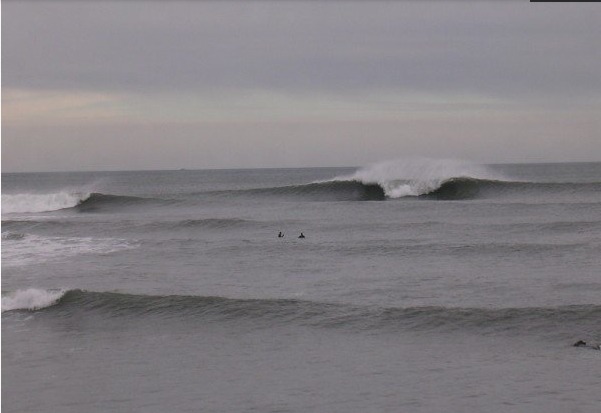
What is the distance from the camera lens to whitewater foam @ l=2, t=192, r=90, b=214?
38.7m

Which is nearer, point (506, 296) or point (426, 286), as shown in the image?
point (506, 296)

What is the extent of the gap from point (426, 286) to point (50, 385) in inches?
304

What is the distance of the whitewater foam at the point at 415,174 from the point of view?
125ft

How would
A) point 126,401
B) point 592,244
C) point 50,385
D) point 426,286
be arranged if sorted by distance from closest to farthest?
point 126,401 < point 50,385 < point 426,286 < point 592,244

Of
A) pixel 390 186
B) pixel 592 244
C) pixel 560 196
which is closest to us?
pixel 592 244

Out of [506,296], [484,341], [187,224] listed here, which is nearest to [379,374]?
[484,341]

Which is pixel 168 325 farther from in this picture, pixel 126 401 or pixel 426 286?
pixel 426 286

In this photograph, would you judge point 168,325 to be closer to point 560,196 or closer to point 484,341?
point 484,341

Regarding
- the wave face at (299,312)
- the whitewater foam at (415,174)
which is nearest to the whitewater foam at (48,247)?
the wave face at (299,312)

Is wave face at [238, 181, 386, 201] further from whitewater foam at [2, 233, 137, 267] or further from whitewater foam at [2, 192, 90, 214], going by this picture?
whitewater foam at [2, 233, 137, 267]

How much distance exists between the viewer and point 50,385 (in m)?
8.99

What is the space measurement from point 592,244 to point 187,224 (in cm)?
1405

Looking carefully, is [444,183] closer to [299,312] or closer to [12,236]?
[12,236]

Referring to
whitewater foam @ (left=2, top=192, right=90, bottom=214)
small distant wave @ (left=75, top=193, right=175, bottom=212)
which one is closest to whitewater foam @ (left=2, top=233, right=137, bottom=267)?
small distant wave @ (left=75, top=193, right=175, bottom=212)
